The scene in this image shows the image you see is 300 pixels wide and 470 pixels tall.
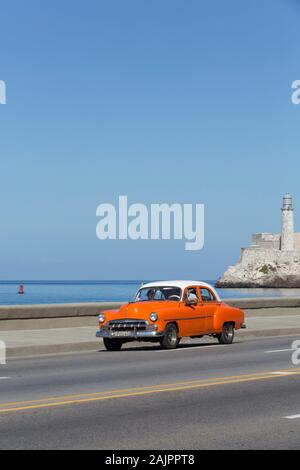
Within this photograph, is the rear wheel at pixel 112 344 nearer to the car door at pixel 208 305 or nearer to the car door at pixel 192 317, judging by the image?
the car door at pixel 192 317

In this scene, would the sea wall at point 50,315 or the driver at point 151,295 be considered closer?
the driver at point 151,295

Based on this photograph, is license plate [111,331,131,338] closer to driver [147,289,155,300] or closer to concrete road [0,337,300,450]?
concrete road [0,337,300,450]

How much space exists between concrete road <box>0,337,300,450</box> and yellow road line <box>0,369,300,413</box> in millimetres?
15

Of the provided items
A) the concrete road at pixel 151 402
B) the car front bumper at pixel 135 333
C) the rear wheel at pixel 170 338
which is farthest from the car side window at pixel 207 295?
the concrete road at pixel 151 402

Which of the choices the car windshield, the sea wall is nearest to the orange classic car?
the car windshield

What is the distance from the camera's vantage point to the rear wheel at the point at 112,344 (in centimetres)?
2261

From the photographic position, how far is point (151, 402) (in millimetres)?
12922

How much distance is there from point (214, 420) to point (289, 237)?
622ft

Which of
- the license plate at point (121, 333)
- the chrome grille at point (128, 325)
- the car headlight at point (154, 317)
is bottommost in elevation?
the license plate at point (121, 333)

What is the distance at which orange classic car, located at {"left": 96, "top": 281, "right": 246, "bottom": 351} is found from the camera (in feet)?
70.6

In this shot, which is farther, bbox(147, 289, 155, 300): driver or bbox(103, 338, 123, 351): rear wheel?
bbox(147, 289, 155, 300): driver
